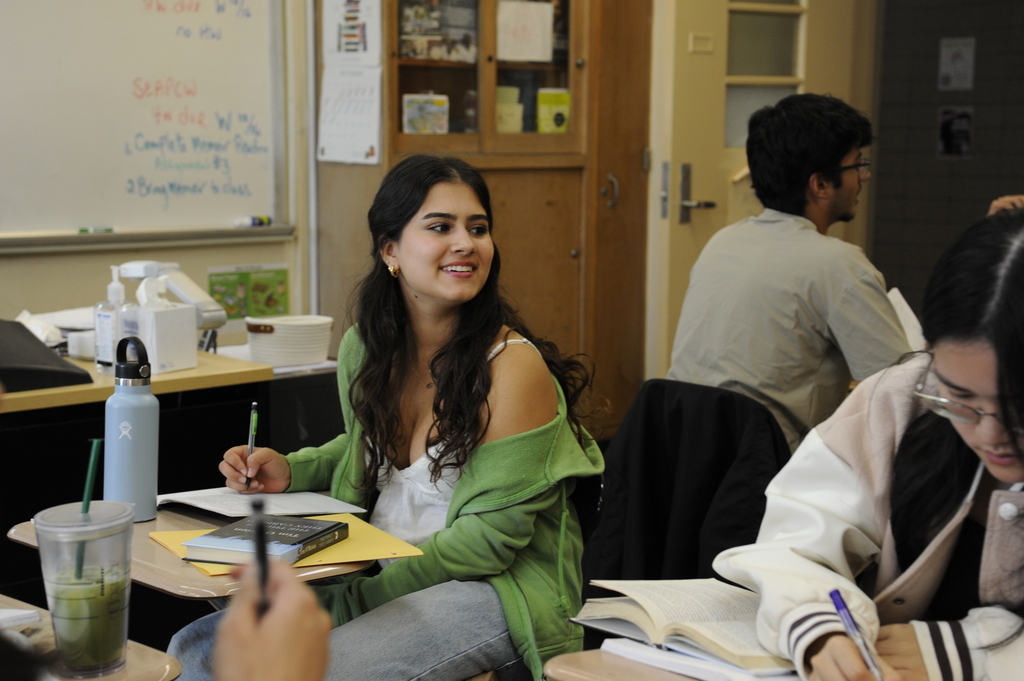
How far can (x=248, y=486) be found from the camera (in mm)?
1716

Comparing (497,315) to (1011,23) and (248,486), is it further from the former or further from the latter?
(1011,23)

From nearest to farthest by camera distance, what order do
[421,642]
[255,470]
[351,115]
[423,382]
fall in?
1. [421,642]
2. [255,470]
3. [423,382]
4. [351,115]

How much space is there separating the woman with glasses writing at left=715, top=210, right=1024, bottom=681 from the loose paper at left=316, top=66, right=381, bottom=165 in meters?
2.82

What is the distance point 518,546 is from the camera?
1.61m

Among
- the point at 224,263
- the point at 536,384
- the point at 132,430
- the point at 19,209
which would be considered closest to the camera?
the point at 132,430

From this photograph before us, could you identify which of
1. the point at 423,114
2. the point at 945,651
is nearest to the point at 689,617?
Result: the point at 945,651

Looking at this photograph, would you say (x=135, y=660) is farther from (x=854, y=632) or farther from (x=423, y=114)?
(x=423, y=114)

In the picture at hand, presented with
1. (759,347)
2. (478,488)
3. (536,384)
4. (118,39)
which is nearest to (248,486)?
(478,488)

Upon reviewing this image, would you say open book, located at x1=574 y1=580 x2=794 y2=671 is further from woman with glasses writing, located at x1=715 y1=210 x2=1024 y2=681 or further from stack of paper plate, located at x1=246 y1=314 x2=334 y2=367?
stack of paper plate, located at x1=246 y1=314 x2=334 y2=367

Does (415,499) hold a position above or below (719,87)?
below

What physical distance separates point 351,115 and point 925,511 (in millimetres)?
3089

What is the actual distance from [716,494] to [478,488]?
0.41m

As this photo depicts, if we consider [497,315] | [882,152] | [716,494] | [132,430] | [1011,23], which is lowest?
[716,494]

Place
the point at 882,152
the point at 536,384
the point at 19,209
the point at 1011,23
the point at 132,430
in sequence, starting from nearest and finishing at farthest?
the point at 132,430, the point at 536,384, the point at 19,209, the point at 1011,23, the point at 882,152
